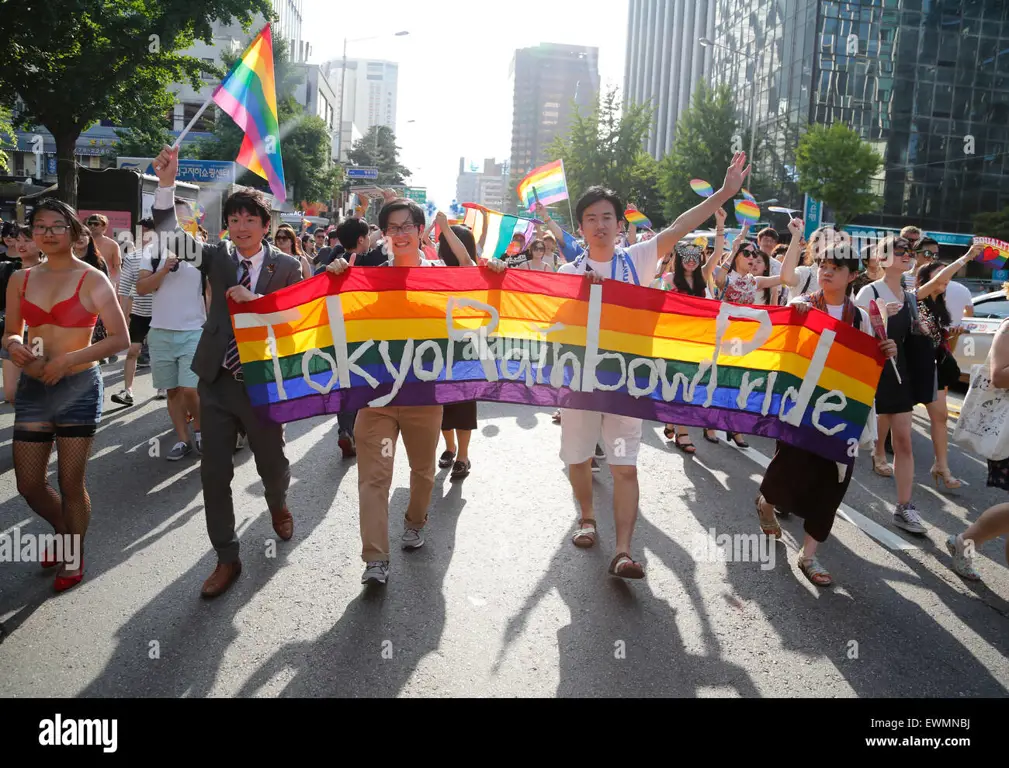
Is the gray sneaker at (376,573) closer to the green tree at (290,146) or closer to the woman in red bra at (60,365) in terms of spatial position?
the woman in red bra at (60,365)

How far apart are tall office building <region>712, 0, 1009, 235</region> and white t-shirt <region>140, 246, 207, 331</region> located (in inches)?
1851

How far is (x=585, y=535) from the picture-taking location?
5.20 meters

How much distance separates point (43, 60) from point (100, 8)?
2344mm

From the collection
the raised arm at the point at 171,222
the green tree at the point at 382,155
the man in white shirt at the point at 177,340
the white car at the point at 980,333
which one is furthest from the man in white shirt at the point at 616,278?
the green tree at the point at 382,155

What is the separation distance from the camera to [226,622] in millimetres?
3941

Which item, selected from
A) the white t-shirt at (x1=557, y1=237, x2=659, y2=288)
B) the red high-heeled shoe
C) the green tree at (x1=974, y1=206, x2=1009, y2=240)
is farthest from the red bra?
the green tree at (x1=974, y1=206, x2=1009, y2=240)

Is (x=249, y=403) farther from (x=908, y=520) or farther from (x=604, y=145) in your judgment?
(x=604, y=145)

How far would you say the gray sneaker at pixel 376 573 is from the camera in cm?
431

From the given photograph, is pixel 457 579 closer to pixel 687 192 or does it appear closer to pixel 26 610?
pixel 26 610

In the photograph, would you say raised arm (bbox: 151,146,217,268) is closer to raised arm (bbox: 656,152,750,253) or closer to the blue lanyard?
the blue lanyard

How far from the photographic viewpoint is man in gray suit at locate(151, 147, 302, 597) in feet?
14.3

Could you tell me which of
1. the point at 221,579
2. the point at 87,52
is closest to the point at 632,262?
the point at 221,579

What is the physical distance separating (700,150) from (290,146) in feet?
78.8

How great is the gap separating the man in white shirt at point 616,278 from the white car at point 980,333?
295 inches
